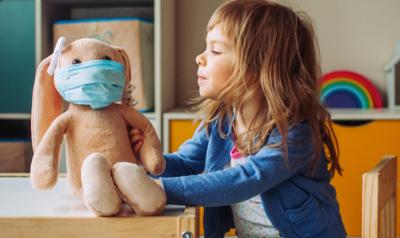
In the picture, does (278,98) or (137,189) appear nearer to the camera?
(137,189)

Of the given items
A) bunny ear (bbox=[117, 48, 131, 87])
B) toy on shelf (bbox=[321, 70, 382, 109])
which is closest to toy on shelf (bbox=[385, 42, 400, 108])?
toy on shelf (bbox=[321, 70, 382, 109])

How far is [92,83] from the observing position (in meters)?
0.86

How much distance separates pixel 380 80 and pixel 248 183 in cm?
153

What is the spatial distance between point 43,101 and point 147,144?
0.53ft

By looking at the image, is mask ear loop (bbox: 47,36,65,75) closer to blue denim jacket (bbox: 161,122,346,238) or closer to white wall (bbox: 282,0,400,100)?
blue denim jacket (bbox: 161,122,346,238)

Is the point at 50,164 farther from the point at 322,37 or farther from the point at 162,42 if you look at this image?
the point at 322,37

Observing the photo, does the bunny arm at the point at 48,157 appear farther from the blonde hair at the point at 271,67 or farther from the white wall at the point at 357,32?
the white wall at the point at 357,32

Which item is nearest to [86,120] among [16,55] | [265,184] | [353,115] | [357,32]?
[265,184]

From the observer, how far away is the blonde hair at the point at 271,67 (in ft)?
3.28

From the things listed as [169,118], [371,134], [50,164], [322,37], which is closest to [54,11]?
[169,118]

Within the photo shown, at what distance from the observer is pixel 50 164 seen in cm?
85

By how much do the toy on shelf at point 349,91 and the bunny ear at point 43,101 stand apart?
1453mm

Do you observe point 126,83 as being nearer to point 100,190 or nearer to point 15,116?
point 100,190

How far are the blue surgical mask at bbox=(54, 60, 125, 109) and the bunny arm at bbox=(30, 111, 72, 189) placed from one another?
1.7 inches
